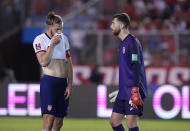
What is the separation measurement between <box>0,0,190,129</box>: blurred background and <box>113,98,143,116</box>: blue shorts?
746 centimetres

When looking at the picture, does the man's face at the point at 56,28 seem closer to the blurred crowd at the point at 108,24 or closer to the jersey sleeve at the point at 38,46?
the jersey sleeve at the point at 38,46

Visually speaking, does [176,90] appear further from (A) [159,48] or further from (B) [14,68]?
(B) [14,68]

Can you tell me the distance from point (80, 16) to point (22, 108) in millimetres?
5970

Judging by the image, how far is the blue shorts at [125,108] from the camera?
870 cm

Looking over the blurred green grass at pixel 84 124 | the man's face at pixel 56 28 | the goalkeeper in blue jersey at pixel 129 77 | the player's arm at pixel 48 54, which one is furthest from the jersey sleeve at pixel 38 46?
the blurred green grass at pixel 84 124

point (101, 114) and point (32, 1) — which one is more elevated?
point (32, 1)

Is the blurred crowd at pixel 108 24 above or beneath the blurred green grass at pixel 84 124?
above

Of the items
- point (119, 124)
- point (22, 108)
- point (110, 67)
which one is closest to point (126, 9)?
point (110, 67)

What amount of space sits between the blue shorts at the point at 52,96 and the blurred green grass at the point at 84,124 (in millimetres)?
4243

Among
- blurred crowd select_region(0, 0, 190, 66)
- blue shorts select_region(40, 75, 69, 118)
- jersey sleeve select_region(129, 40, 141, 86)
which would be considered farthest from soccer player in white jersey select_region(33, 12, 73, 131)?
blurred crowd select_region(0, 0, 190, 66)

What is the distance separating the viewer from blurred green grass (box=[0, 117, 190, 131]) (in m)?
13.6

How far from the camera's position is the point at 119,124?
8.96 metres

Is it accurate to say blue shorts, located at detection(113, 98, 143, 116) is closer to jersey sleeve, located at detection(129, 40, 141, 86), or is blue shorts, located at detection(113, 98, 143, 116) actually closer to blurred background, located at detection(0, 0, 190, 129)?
jersey sleeve, located at detection(129, 40, 141, 86)

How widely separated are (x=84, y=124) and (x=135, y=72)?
6540 millimetres
